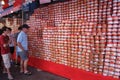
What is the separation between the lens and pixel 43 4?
10.8m

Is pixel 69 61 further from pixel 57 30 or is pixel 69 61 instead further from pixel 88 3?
pixel 88 3

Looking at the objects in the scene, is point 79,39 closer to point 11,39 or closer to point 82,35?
point 82,35

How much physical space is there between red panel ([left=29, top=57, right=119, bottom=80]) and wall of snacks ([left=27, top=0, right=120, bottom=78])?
→ 0.45 feet

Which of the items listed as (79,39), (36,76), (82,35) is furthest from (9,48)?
(82,35)

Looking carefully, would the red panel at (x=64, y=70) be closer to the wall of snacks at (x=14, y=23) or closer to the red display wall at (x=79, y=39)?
the red display wall at (x=79, y=39)

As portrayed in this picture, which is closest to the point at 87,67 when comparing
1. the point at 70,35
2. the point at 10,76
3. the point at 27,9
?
the point at 70,35

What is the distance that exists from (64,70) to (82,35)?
5.44 ft

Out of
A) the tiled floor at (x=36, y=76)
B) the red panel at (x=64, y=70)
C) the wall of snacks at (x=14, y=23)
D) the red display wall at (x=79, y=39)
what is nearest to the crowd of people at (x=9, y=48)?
the tiled floor at (x=36, y=76)

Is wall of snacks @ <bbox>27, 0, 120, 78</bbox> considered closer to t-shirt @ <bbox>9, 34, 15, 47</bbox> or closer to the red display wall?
the red display wall

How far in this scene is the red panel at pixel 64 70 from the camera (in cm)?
755

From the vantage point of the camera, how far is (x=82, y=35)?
8.04 m

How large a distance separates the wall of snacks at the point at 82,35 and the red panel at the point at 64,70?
138 millimetres

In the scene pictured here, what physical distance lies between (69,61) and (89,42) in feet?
4.56

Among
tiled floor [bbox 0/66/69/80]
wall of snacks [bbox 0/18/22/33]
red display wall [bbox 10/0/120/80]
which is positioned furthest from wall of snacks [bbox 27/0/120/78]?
wall of snacks [bbox 0/18/22/33]
